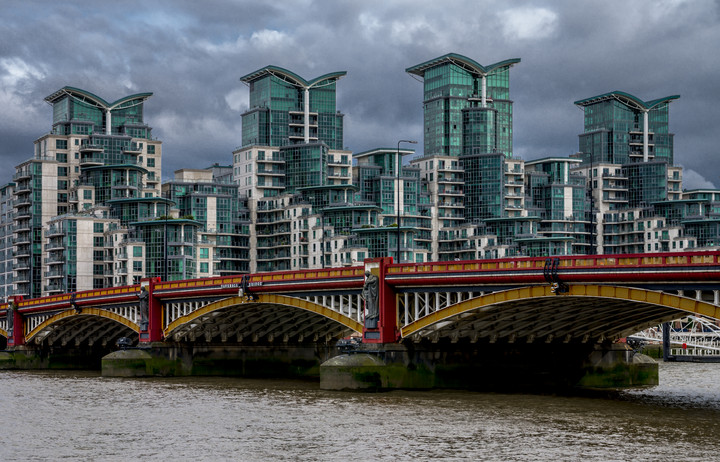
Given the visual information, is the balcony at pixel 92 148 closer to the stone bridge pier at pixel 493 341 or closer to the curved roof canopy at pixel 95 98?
the curved roof canopy at pixel 95 98

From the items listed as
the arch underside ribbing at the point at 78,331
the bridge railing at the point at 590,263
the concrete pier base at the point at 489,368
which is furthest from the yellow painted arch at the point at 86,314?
the bridge railing at the point at 590,263

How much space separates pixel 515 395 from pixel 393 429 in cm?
1879

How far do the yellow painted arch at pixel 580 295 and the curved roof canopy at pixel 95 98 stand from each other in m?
134

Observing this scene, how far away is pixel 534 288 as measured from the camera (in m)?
59.0

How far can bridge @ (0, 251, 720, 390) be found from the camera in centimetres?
5522

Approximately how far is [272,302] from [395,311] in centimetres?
1150

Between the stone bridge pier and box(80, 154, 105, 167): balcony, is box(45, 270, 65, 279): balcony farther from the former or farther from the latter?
the stone bridge pier

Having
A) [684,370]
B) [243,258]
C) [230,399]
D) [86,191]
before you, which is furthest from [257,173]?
[230,399]

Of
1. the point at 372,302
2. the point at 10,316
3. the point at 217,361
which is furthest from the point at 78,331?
the point at 372,302

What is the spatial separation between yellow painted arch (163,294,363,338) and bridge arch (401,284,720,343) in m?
5.69

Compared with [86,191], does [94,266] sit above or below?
below

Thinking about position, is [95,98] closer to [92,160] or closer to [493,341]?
[92,160]

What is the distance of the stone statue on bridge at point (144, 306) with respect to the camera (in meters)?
89.5

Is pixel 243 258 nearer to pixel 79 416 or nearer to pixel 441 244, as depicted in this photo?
pixel 441 244
